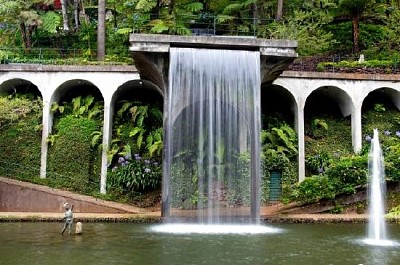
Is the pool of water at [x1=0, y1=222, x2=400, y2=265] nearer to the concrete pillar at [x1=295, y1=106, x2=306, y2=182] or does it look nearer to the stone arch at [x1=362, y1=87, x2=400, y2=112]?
the concrete pillar at [x1=295, y1=106, x2=306, y2=182]

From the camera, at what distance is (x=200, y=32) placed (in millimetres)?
32844

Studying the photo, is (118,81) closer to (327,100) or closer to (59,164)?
(59,164)

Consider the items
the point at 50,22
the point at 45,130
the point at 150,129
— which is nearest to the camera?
the point at 45,130

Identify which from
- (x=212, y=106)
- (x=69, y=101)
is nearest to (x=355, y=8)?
(x=212, y=106)

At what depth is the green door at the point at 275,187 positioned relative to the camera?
71.7ft

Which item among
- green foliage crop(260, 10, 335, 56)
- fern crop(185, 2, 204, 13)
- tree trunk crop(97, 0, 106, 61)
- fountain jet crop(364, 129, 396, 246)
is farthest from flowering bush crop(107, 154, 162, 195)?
fern crop(185, 2, 204, 13)

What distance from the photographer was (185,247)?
11.1m

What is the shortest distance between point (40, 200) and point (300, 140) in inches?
451

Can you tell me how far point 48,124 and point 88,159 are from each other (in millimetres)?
2477

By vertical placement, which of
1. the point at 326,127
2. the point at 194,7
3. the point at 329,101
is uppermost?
the point at 194,7

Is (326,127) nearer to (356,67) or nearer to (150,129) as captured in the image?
(356,67)

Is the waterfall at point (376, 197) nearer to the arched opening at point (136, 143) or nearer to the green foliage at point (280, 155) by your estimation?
the green foliage at point (280, 155)

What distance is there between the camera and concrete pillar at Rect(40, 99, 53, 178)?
2203cm

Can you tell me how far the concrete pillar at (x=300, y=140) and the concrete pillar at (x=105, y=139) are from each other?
27.9 feet
